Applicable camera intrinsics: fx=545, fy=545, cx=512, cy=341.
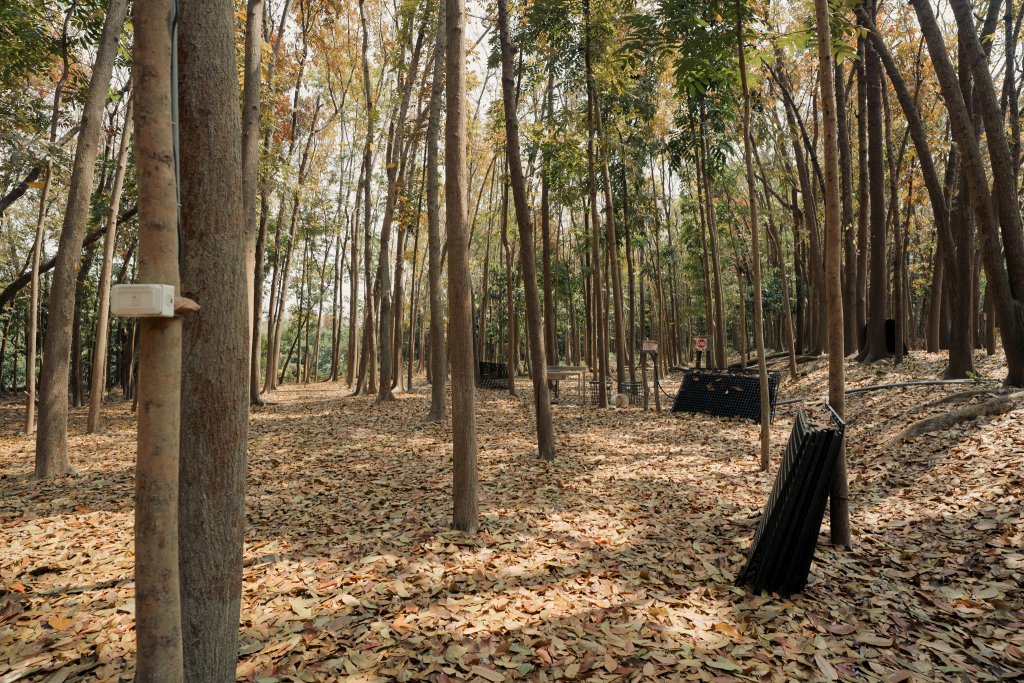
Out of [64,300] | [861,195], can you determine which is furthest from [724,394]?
[64,300]

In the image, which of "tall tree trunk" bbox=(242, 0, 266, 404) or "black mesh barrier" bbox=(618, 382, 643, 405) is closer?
"tall tree trunk" bbox=(242, 0, 266, 404)

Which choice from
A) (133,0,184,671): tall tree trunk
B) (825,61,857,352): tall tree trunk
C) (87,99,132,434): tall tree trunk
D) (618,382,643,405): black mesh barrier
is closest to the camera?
(133,0,184,671): tall tree trunk

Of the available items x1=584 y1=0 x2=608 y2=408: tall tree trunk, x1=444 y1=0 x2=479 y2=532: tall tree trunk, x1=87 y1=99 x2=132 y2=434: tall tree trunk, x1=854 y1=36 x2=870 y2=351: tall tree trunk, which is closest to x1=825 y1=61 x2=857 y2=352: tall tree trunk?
x1=854 y1=36 x2=870 y2=351: tall tree trunk

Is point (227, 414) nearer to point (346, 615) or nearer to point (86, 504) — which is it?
point (346, 615)

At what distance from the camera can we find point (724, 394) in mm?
11305

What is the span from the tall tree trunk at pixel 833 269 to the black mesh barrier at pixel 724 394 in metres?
6.23

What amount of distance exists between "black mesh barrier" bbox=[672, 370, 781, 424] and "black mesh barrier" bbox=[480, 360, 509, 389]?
7.73 metres

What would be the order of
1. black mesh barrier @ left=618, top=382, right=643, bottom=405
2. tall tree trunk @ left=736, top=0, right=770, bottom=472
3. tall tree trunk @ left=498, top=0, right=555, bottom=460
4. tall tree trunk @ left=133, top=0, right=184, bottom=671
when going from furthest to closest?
black mesh barrier @ left=618, top=382, right=643, bottom=405 → tall tree trunk @ left=498, top=0, right=555, bottom=460 → tall tree trunk @ left=736, top=0, right=770, bottom=472 → tall tree trunk @ left=133, top=0, right=184, bottom=671

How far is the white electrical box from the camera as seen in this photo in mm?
1755

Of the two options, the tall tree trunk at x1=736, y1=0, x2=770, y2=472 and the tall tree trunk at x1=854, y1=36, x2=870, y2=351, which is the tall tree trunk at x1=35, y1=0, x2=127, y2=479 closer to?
the tall tree trunk at x1=736, y1=0, x2=770, y2=472

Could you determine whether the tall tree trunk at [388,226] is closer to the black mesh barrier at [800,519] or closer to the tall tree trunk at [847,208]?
the tall tree trunk at [847,208]

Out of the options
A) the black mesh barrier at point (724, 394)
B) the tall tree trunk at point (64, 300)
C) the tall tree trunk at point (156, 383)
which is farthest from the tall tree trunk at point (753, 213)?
the tall tree trunk at point (64, 300)

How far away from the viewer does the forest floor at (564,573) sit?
116 inches

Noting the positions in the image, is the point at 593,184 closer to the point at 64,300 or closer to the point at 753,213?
the point at 753,213
